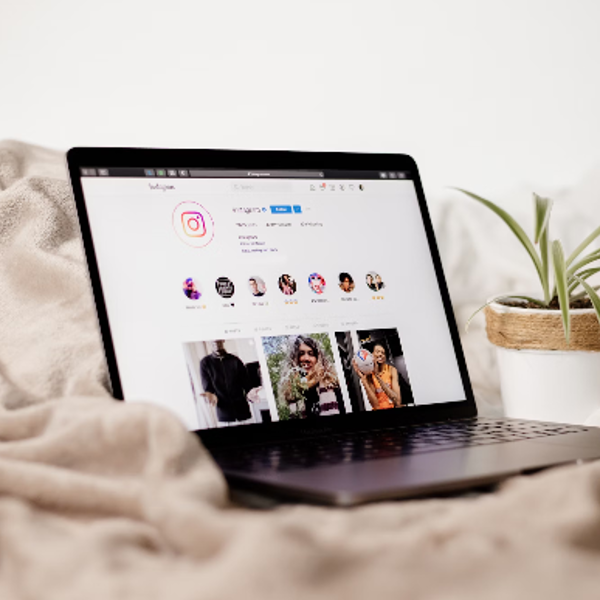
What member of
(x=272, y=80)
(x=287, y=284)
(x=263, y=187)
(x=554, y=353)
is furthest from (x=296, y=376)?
(x=272, y=80)

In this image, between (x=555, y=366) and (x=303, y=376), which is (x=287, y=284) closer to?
(x=303, y=376)

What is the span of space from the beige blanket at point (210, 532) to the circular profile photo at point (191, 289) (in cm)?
22

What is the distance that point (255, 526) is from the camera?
0.44 m

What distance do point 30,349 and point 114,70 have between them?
3.10 ft

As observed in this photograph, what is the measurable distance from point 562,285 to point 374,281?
0.24 metres

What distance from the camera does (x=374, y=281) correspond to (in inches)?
37.6

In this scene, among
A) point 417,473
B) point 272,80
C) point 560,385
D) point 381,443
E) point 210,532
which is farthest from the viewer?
point 272,80

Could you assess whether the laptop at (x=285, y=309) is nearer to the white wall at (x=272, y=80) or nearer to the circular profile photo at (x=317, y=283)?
the circular profile photo at (x=317, y=283)

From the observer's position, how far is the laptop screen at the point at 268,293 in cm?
81

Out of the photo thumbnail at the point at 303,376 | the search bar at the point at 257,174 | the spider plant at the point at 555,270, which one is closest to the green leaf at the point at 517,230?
the spider plant at the point at 555,270

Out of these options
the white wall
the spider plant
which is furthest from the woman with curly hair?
the white wall

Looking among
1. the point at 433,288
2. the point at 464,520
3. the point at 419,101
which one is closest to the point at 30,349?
the point at 433,288

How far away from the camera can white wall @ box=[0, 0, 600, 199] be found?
1640 millimetres

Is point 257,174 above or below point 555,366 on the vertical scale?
above
